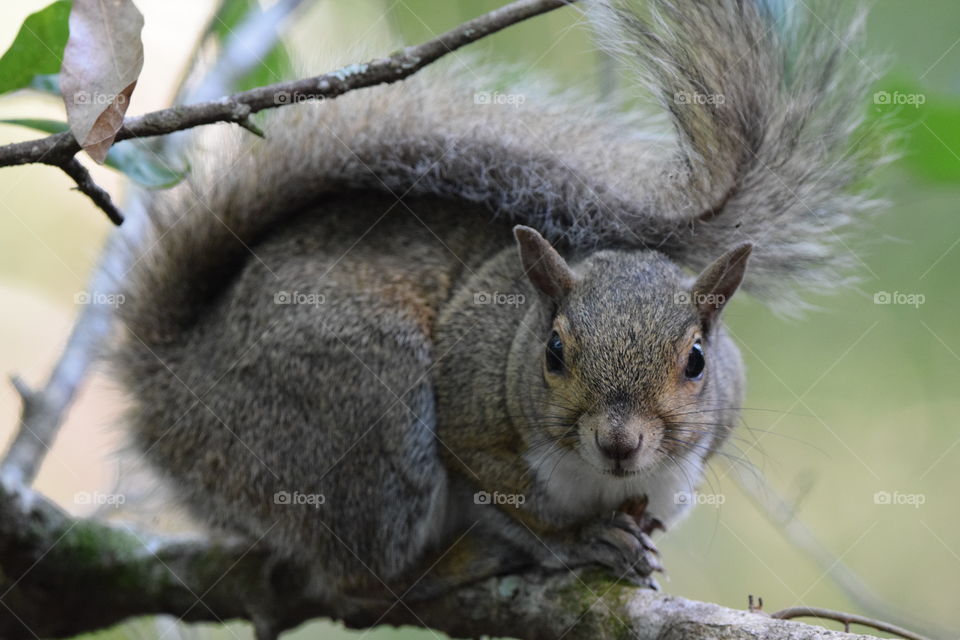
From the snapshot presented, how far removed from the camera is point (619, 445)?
229 cm

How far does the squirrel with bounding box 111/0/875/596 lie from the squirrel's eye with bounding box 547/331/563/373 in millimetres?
12

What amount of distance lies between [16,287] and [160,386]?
2.54 m

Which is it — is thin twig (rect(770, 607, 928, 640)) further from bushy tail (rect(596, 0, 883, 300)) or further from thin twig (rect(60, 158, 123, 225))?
thin twig (rect(60, 158, 123, 225))

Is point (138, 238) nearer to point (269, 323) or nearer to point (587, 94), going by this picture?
point (269, 323)

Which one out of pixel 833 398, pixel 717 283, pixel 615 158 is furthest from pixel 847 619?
pixel 833 398

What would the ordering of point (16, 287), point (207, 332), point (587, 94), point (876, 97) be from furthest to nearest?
point (16, 287) < point (587, 94) < point (207, 332) < point (876, 97)

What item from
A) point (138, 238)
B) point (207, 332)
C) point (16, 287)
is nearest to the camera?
point (207, 332)

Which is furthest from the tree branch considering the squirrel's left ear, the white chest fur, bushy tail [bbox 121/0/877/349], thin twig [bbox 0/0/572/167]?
thin twig [bbox 0/0/572/167]

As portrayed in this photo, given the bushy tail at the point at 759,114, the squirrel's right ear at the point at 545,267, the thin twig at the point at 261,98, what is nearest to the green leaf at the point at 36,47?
the thin twig at the point at 261,98

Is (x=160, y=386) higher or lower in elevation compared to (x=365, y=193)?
lower

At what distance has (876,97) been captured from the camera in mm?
2658

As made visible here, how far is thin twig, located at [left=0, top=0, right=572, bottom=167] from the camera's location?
1.86 meters

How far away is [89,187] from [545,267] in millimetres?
1334

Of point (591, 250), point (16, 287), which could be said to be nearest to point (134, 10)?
point (591, 250)
